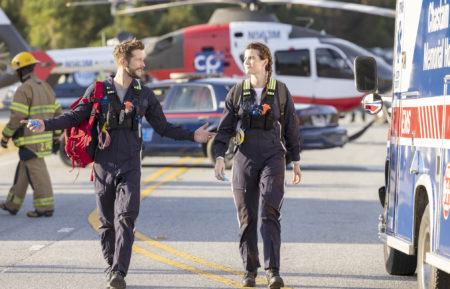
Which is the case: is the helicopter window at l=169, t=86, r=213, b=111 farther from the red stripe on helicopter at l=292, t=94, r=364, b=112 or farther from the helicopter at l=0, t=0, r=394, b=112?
the red stripe on helicopter at l=292, t=94, r=364, b=112

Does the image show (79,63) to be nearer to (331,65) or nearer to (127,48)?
(331,65)

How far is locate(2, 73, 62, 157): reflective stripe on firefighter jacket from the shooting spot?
11.7m

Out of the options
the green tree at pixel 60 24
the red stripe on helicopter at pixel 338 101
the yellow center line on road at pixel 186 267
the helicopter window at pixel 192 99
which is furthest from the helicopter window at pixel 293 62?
the green tree at pixel 60 24

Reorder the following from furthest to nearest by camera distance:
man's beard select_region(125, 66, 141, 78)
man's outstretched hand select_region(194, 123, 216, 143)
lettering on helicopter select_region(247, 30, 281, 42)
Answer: lettering on helicopter select_region(247, 30, 281, 42)
man's outstretched hand select_region(194, 123, 216, 143)
man's beard select_region(125, 66, 141, 78)

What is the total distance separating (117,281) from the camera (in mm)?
7375

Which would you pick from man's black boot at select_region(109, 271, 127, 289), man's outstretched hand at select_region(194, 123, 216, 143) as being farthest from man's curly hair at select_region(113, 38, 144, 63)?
man's black boot at select_region(109, 271, 127, 289)

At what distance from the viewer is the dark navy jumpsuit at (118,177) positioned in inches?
295

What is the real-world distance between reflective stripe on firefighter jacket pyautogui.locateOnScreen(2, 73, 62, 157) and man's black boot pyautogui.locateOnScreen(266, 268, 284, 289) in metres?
5.17

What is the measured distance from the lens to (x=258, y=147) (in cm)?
756

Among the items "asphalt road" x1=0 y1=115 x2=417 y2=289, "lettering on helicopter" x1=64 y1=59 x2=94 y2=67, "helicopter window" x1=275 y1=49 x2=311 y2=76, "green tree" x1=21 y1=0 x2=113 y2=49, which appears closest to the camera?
"asphalt road" x1=0 y1=115 x2=417 y2=289

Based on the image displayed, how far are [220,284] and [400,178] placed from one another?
1596mm

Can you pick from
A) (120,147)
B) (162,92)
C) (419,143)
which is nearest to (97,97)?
(120,147)

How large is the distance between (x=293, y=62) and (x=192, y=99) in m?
9.62

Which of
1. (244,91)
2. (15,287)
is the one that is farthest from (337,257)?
(15,287)
